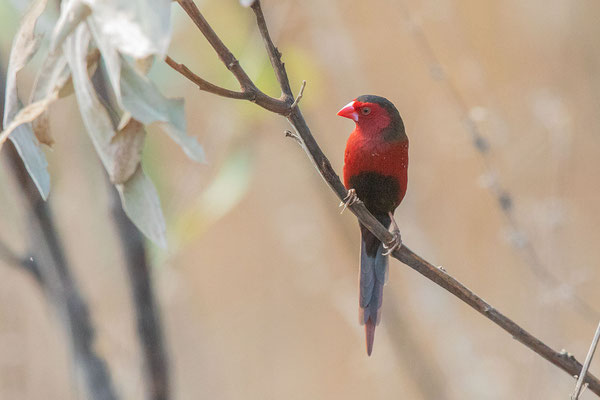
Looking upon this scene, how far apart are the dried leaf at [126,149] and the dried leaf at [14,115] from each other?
9 centimetres

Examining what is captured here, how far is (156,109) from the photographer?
2.03ft

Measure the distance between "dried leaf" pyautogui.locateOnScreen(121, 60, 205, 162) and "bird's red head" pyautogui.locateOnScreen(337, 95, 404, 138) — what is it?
0.44 meters

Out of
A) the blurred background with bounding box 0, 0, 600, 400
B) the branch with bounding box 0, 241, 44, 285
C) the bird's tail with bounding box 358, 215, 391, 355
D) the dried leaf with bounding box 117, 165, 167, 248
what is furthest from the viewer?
the blurred background with bounding box 0, 0, 600, 400

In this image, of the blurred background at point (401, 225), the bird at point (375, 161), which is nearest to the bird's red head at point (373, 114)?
the bird at point (375, 161)

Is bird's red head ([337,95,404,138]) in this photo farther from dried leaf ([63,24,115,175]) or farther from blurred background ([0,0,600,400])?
blurred background ([0,0,600,400])

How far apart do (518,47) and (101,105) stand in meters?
3.74

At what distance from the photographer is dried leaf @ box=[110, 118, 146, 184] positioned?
0.65 m

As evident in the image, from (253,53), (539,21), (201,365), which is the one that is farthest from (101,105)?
(539,21)

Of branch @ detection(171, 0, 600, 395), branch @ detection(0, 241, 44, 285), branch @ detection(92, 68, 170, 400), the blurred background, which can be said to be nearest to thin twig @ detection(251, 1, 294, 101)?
branch @ detection(171, 0, 600, 395)

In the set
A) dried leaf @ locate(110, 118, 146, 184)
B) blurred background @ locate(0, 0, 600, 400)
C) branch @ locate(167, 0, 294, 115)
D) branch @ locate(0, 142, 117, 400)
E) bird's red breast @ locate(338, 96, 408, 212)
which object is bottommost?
branch @ locate(0, 142, 117, 400)

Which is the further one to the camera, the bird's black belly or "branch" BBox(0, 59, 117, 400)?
"branch" BBox(0, 59, 117, 400)

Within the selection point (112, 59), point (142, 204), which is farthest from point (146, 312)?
point (112, 59)

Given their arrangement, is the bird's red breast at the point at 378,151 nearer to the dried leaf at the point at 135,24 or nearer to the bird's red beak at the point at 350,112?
the bird's red beak at the point at 350,112

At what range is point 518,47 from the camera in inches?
160
